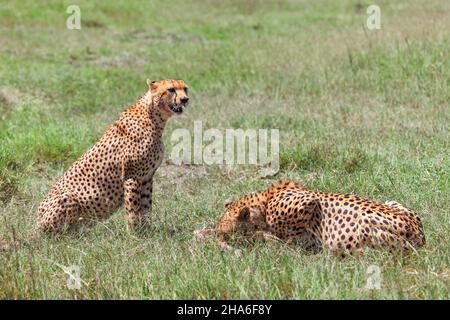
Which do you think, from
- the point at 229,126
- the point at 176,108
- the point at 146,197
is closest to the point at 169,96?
the point at 176,108

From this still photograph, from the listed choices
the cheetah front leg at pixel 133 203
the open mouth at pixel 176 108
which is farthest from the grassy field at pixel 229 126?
the open mouth at pixel 176 108

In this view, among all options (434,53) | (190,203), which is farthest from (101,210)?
(434,53)

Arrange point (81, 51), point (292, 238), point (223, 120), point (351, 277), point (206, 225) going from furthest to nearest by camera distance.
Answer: point (81, 51), point (223, 120), point (206, 225), point (292, 238), point (351, 277)

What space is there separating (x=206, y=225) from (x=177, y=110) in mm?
947

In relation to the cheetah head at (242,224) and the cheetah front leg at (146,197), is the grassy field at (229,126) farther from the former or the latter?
the cheetah head at (242,224)

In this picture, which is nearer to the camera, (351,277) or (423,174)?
(351,277)

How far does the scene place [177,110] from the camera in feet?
21.5

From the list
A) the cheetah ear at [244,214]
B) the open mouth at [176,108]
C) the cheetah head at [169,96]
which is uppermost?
the cheetah head at [169,96]

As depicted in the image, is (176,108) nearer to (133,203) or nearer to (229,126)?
(133,203)

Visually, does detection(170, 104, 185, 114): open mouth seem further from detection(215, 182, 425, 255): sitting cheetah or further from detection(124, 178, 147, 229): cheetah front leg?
detection(215, 182, 425, 255): sitting cheetah

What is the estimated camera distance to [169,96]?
6.57 metres

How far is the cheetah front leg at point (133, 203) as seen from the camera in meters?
6.37

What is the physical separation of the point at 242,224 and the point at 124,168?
1312 mm

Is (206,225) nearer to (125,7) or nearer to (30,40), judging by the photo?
(30,40)
